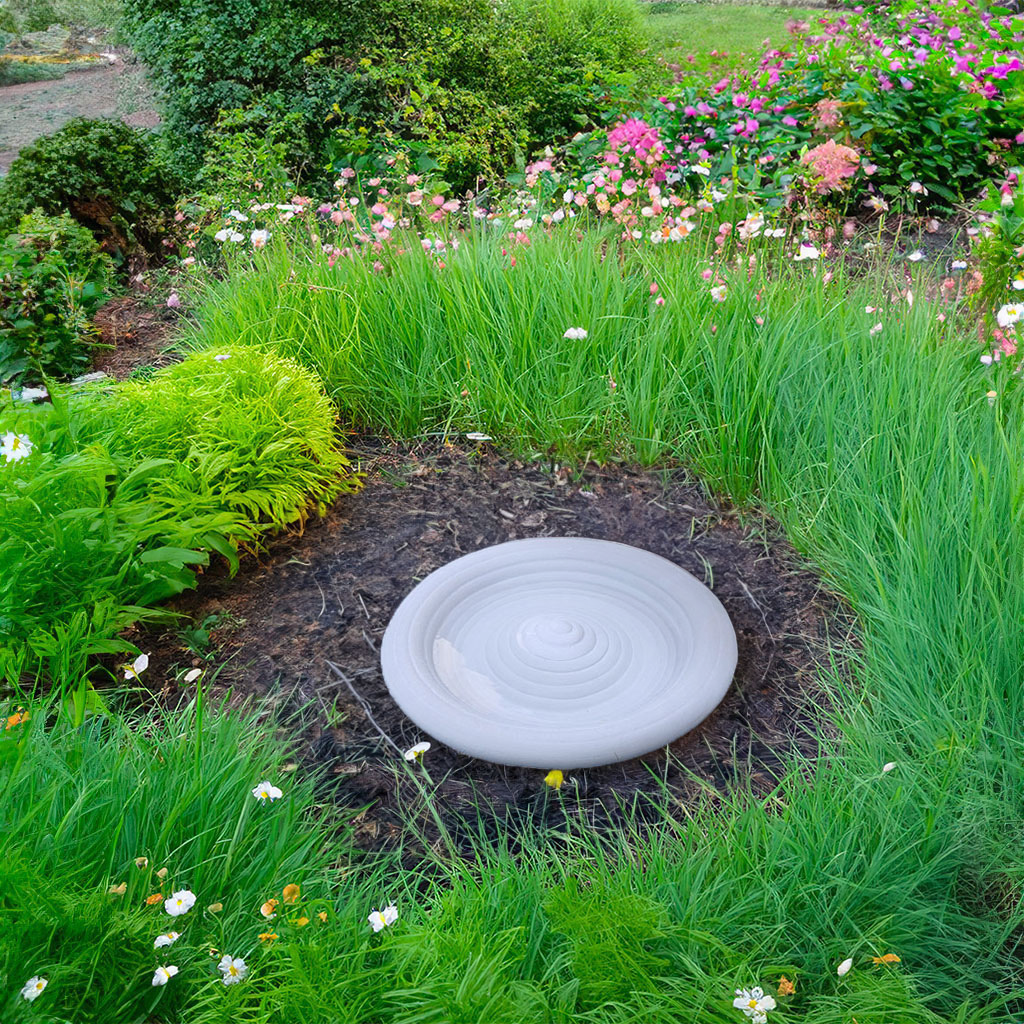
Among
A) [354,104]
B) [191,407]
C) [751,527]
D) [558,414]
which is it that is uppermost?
[354,104]

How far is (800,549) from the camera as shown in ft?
8.52

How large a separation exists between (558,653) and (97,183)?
4.02m

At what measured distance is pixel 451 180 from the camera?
5.50 metres

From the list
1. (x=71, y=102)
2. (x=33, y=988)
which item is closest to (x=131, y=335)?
(x=33, y=988)

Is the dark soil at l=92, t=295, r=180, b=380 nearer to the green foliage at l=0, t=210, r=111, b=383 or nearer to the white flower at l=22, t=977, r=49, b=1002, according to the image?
the green foliage at l=0, t=210, r=111, b=383

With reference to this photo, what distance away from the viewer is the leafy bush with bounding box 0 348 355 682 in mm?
2172

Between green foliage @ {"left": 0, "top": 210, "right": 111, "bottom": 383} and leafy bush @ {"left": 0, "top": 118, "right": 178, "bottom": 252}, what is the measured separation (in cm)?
28

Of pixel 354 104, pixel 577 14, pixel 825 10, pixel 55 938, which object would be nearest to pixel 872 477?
pixel 55 938

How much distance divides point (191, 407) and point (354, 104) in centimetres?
353

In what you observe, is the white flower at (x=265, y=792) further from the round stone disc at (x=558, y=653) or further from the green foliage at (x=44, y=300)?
the green foliage at (x=44, y=300)

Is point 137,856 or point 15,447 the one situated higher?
point 15,447

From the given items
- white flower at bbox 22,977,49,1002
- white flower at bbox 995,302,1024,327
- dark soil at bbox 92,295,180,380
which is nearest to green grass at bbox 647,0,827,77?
dark soil at bbox 92,295,180,380

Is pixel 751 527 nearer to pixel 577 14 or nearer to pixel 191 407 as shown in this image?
pixel 191 407

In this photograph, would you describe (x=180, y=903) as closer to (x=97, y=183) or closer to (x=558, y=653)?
(x=558, y=653)
